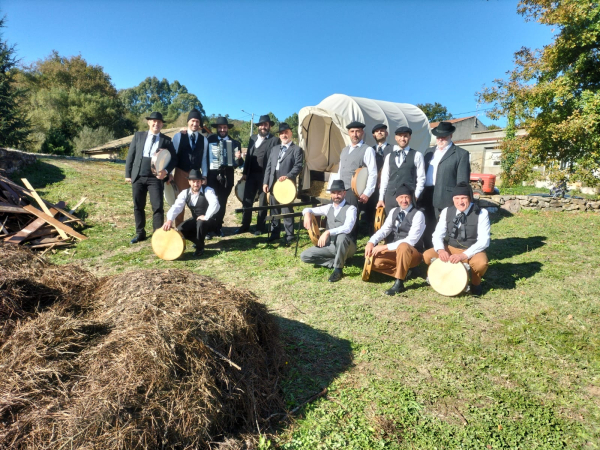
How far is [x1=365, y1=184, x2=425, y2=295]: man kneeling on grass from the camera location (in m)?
4.69

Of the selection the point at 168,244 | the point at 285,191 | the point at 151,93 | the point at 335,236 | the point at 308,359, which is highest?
the point at 151,93

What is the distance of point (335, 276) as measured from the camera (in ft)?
16.6

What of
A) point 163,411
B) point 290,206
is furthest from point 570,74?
point 163,411

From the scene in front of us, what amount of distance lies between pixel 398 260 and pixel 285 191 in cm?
270

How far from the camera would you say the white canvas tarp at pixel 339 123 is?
990 centimetres

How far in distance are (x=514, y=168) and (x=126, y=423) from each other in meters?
10.6

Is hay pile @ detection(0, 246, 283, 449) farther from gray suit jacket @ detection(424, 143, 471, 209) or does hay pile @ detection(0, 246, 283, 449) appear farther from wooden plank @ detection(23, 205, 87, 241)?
wooden plank @ detection(23, 205, 87, 241)

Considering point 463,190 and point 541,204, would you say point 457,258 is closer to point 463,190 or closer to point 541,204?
point 463,190

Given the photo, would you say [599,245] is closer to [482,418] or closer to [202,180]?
[482,418]

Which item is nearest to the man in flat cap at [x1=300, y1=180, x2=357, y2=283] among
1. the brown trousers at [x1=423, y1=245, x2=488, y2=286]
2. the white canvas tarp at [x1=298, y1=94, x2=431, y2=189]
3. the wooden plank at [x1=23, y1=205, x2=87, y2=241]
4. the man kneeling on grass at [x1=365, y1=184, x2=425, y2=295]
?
the man kneeling on grass at [x1=365, y1=184, x2=425, y2=295]

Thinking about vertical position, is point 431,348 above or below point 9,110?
below

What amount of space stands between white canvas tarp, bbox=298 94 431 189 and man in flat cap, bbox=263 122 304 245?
10.0ft

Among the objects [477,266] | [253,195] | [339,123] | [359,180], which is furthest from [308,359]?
[339,123]

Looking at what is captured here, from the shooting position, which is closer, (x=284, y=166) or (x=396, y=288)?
(x=396, y=288)
